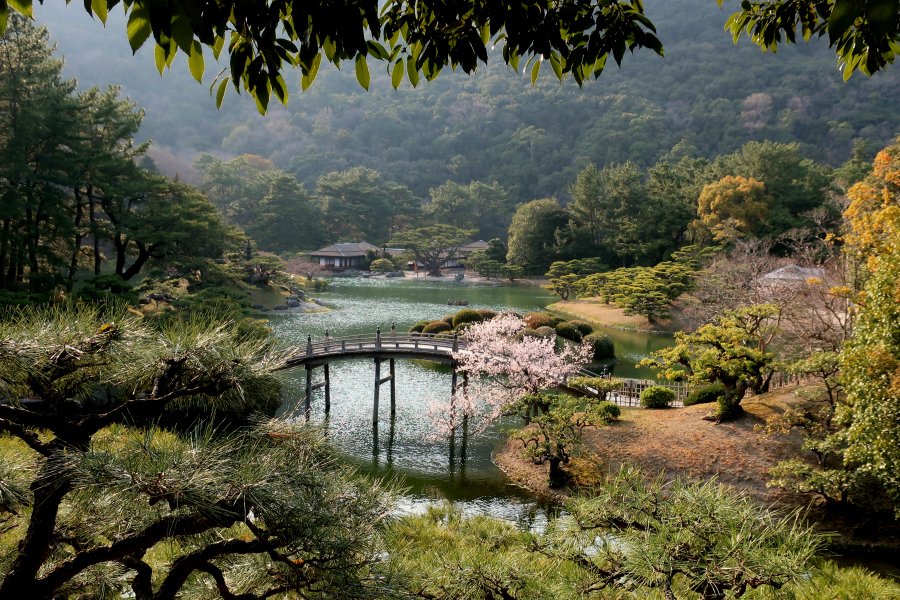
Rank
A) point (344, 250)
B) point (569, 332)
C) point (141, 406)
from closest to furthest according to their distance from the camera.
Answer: point (141, 406) → point (569, 332) → point (344, 250)

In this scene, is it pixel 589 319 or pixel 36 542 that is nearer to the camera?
pixel 36 542

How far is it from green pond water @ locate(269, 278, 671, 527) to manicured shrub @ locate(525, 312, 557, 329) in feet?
11.2

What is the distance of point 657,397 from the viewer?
14.7 m

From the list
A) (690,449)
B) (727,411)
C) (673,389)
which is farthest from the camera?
(673,389)

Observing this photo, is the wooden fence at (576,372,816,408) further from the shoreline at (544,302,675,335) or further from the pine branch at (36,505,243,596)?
the pine branch at (36,505,243,596)

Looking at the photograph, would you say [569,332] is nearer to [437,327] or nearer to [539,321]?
[539,321]

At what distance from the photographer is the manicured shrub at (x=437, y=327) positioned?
2356 centimetres

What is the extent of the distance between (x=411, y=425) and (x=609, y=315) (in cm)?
1940

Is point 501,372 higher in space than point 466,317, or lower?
lower

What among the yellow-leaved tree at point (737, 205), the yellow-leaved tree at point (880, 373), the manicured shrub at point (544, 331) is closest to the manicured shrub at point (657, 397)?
the yellow-leaved tree at point (880, 373)

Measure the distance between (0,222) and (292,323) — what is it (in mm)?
13511

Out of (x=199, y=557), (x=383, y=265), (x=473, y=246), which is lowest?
(x=199, y=557)

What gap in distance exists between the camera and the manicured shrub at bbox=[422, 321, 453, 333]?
2356 cm

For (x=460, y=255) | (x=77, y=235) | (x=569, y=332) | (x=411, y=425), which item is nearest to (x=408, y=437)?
(x=411, y=425)
